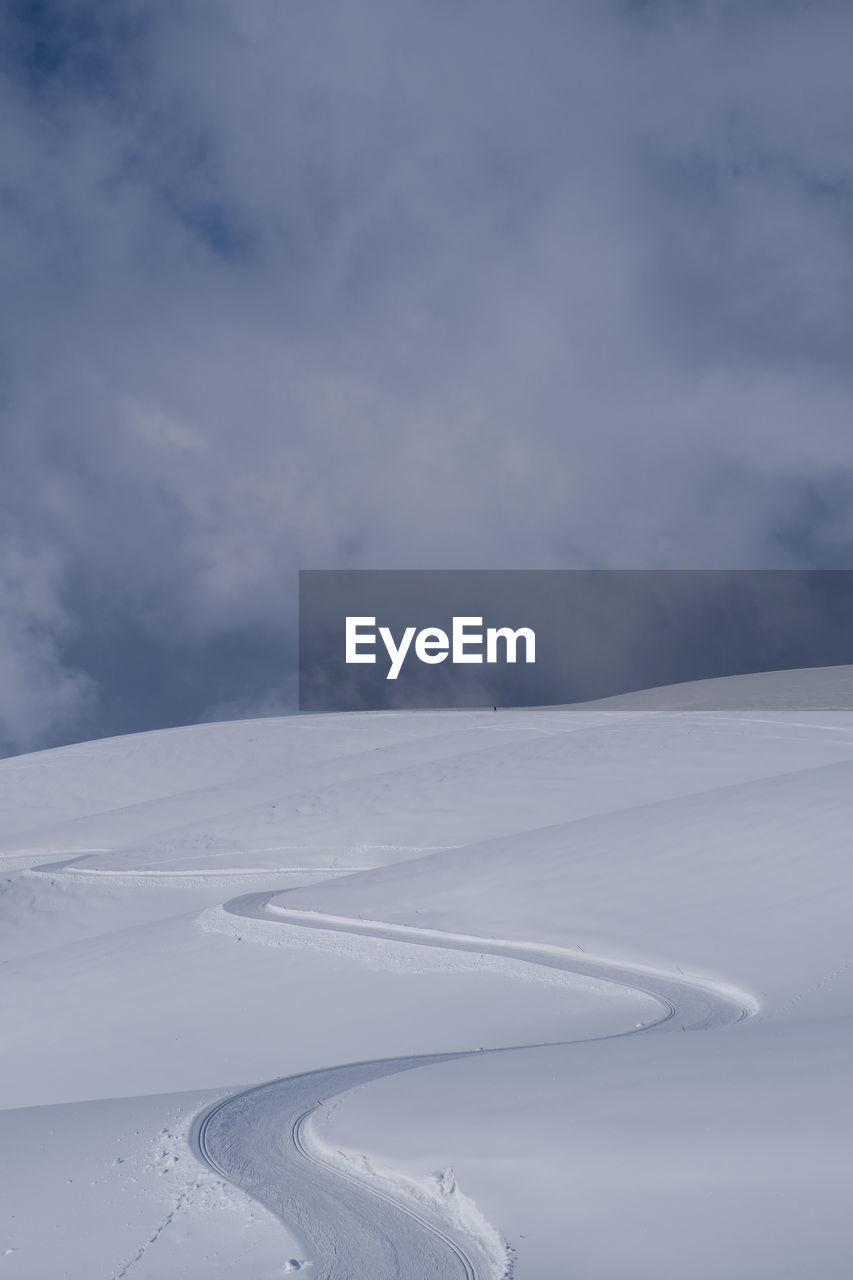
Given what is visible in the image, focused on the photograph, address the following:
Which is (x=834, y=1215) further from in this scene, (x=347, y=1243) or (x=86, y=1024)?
(x=86, y=1024)

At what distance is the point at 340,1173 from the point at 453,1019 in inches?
177

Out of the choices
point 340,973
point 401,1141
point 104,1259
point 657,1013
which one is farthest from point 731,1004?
point 104,1259

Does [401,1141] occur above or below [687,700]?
below

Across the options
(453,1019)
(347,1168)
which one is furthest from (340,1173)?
(453,1019)

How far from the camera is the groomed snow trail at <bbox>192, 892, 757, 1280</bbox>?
458cm

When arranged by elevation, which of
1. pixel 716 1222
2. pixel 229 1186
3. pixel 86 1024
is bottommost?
pixel 86 1024

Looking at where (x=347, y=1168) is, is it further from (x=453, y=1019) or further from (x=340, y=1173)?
(x=453, y=1019)

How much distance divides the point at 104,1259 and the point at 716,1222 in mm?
2705

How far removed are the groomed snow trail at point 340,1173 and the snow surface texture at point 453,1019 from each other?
0.02 metres

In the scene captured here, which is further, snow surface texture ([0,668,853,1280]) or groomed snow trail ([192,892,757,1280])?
snow surface texture ([0,668,853,1280])

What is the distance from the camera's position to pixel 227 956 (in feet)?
40.7

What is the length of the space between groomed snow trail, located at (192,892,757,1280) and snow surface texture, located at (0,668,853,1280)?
24 mm

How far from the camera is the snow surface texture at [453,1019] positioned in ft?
15.4

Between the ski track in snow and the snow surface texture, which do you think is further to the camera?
the snow surface texture
